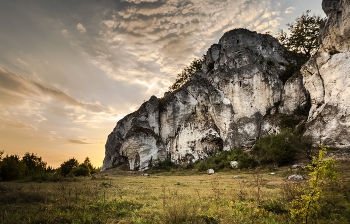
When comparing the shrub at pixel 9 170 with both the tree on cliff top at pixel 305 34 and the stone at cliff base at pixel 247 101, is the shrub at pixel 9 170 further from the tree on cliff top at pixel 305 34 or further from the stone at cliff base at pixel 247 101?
the tree on cliff top at pixel 305 34

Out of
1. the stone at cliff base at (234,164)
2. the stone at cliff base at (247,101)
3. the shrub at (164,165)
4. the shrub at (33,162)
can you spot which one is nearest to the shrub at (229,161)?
the stone at cliff base at (234,164)

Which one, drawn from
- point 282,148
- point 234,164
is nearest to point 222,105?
point 234,164

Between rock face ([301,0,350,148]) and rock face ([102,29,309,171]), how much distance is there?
4160mm

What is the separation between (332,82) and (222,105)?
57.2 feet

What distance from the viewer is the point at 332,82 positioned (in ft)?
75.4

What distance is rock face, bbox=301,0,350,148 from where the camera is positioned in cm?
2119

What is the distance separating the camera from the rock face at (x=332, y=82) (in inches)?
834

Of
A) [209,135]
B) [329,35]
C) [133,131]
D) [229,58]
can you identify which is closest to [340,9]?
[329,35]

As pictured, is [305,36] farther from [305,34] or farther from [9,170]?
[9,170]

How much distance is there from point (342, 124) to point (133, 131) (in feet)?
116

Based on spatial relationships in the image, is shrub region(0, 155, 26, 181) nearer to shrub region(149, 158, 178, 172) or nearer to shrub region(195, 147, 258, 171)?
shrub region(149, 158, 178, 172)

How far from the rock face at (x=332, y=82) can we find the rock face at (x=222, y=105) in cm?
416

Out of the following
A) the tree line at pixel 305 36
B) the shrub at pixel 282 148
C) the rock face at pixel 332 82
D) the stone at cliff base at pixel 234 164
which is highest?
the tree line at pixel 305 36

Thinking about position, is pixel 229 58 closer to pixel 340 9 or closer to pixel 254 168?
pixel 340 9
